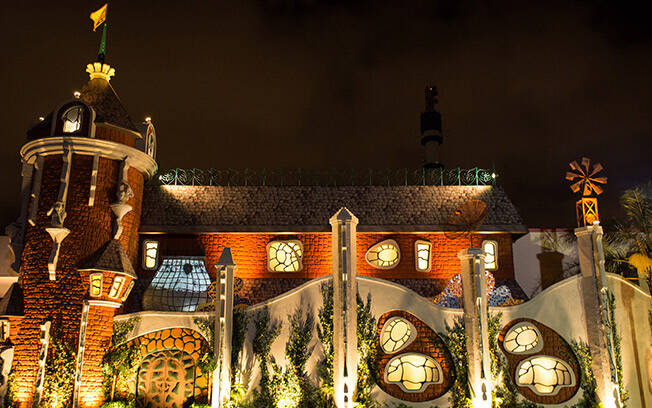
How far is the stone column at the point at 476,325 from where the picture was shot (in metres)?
20.0

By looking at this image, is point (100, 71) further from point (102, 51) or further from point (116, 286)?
point (116, 286)

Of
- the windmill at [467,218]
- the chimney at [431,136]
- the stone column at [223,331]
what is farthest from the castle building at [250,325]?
the chimney at [431,136]

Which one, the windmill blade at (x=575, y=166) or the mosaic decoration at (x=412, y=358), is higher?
the windmill blade at (x=575, y=166)

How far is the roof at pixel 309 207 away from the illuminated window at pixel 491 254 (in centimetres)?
90

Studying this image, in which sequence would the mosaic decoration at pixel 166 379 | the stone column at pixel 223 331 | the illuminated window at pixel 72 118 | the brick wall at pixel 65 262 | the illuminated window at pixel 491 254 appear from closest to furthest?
the stone column at pixel 223 331
the brick wall at pixel 65 262
the mosaic decoration at pixel 166 379
the illuminated window at pixel 72 118
the illuminated window at pixel 491 254

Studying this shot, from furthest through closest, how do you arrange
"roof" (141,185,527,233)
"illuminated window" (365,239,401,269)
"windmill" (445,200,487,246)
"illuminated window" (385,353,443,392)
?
"illuminated window" (365,239,401,269) < "roof" (141,185,527,233) < "windmill" (445,200,487,246) < "illuminated window" (385,353,443,392)

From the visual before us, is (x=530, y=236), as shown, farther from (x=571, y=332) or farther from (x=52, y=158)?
(x=52, y=158)

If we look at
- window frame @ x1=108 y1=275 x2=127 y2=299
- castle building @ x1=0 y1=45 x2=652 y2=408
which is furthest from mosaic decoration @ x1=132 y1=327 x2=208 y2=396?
window frame @ x1=108 y1=275 x2=127 y2=299

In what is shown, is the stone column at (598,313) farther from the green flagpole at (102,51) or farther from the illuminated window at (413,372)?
the green flagpole at (102,51)

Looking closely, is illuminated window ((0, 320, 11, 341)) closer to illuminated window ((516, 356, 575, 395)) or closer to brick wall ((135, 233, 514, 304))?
brick wall ((135, 233, 514, 304))

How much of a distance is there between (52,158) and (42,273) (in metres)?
4.55

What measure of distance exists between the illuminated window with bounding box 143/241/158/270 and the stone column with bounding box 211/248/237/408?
6.28m

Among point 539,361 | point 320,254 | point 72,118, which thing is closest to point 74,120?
point 72,118

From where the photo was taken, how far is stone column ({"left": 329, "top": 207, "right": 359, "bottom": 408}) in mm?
19438
